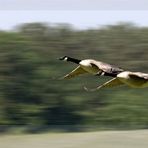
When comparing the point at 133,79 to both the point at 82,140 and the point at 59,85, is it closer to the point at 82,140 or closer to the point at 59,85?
the point at 82,140

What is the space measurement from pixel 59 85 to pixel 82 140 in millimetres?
5413

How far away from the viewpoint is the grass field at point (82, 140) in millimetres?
25188

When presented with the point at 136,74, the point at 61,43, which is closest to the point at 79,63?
the point at 136,74

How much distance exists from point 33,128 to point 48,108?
4.40ft

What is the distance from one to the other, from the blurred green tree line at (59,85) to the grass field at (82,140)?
4.62 feet

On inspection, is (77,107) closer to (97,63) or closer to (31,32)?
(31,32)

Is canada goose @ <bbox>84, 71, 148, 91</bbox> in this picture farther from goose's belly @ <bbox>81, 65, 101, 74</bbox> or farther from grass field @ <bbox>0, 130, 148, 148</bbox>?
grass field @ <bbox>0, 130, 148, 148</bbox>

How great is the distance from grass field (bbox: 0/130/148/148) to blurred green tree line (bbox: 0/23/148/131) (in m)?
1.41

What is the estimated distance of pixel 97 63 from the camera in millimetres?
1445

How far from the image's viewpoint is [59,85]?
103ft

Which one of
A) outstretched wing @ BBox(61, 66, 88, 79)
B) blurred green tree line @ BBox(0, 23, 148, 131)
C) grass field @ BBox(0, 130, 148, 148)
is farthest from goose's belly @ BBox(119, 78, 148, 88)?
blurred green tree line @ BBox(0, 23, 148, 131)

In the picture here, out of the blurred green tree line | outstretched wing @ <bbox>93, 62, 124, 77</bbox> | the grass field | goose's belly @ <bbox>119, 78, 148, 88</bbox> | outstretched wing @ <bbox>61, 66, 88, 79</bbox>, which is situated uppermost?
the blurred green tree line

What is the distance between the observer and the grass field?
2519 cm

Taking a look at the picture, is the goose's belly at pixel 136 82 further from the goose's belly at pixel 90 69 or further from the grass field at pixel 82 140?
the grass field at pixel 82 140
